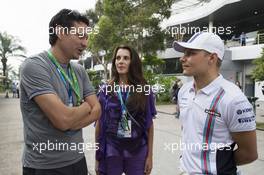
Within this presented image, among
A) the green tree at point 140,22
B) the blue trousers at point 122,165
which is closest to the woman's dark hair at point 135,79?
the blue trousers at point 122,165

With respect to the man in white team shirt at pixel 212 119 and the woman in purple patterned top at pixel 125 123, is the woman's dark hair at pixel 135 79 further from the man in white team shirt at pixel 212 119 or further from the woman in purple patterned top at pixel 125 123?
the man in white team shirt at pixel 212 119

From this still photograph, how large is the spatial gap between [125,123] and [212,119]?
102 centimetres

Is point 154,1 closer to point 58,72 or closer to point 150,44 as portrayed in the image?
point 150,44

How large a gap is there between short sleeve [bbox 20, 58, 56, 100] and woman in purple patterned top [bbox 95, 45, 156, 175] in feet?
3.06

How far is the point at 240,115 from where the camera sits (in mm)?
1694

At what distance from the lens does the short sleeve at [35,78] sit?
5.73 feet

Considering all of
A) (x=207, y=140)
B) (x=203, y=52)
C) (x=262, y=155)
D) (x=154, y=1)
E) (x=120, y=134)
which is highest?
(x=154, y=1)

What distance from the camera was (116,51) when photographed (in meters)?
2.82

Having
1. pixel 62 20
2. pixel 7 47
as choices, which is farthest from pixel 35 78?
pixel 7 47

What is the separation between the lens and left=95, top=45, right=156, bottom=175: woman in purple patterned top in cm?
256

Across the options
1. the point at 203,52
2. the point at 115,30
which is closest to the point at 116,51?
the point at 203,52

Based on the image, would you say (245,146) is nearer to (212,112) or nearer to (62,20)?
(212,112)

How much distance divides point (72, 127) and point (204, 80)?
1.01 m

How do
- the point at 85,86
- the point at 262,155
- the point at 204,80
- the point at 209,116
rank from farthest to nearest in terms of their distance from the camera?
the point at 262,155, the point at 85,86, the point at 204,80, the point at 209,116
